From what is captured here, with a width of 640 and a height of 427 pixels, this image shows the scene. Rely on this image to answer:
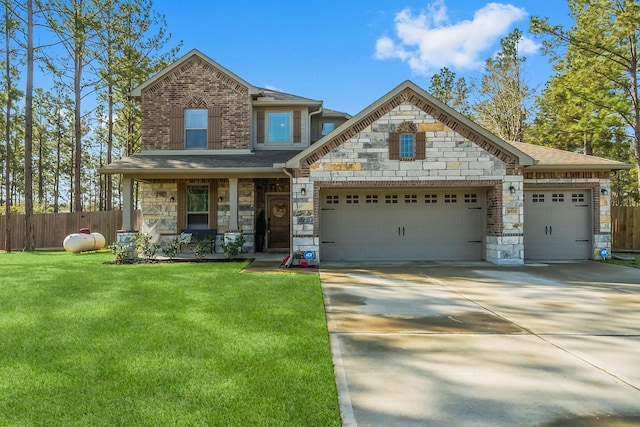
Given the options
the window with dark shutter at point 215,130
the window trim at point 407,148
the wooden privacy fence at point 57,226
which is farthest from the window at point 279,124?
the wooden privacy fence at point 57,226

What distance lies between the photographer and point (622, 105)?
18.5 m

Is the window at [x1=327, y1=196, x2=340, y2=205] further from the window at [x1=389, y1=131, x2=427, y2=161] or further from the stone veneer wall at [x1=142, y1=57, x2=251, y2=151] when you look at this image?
the stone veneer wall at [x1=142, y1=57, x2=251, y2=151]

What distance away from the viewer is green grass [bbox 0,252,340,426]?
2.85m

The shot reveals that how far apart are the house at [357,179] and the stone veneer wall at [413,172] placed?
3 centimetres

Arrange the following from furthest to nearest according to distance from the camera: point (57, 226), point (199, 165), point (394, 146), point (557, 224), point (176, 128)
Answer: point (57, 226), point (176, 128), point (199, 165), point (557, 224), point (394, 146)

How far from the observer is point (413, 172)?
11367mm

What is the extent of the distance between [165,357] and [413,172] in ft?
29.3

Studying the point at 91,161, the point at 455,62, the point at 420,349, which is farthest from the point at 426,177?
the point at 91,161

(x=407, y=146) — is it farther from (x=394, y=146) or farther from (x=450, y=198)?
(x=450, y=198)

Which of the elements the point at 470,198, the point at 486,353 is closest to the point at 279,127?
the point at 470,198

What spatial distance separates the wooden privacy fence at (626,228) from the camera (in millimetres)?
15250

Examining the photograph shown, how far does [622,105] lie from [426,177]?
1363 centimetres

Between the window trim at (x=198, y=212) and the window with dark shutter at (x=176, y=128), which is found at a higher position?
the window with dark shutter at (x=176, y=128)

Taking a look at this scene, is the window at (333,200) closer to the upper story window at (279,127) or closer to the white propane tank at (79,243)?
the upper story window at (279,127)
